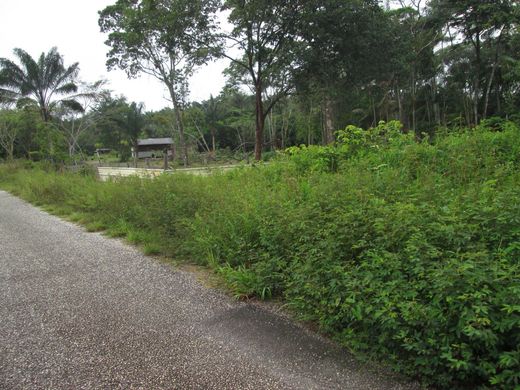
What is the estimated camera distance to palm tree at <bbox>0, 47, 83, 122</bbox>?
28.7 metres

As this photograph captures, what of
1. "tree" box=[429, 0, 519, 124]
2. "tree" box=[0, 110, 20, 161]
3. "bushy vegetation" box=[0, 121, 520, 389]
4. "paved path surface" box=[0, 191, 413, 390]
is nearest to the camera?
"bushy vegetation" box=[0, 121, 520, 389]

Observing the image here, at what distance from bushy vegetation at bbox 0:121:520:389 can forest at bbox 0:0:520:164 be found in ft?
9.71

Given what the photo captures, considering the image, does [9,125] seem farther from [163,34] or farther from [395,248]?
[395,248]

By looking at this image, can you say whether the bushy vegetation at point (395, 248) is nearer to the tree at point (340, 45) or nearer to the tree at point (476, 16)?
the tree at point (340, 45)

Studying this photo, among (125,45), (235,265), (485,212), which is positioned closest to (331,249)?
(485,212)

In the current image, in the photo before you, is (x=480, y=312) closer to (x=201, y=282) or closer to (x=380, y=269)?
(x=380, y=269)

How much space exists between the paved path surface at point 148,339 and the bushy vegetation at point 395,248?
11.0 inches

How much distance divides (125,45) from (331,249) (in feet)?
104

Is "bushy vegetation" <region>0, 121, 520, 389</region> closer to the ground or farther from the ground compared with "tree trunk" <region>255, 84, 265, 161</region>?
closer to the ground

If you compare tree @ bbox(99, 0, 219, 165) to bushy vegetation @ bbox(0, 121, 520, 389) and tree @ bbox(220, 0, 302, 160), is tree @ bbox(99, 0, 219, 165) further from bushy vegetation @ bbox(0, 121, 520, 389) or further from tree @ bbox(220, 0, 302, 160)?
bushy vegetation @ bbox(0, 121, 520, 389)

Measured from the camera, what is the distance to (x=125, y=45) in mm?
29906

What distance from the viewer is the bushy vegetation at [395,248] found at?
210cm

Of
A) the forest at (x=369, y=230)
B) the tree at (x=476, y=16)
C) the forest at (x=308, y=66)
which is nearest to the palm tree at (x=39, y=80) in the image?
the forest at (x=308, y=66)

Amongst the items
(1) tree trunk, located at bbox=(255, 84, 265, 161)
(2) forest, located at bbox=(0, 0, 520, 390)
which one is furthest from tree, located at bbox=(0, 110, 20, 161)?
(1) tree trunk, located at bbox=(255, 84, 265, 161)
